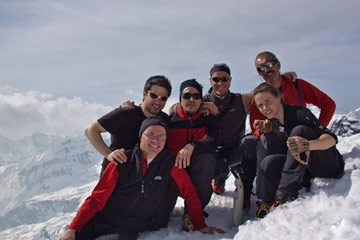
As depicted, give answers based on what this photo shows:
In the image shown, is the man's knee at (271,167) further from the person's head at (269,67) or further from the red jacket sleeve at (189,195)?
the person's head at (269,67)

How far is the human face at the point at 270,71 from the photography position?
→ 25.4ft

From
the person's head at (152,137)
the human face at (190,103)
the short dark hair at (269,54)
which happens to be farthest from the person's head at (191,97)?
the short dark hair at (269,54)

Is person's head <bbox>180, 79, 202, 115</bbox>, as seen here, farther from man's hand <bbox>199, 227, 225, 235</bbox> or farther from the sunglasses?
man's hand <bbox>199, 227, 225, 235</bbox>

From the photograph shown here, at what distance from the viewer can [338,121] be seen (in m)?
98.1

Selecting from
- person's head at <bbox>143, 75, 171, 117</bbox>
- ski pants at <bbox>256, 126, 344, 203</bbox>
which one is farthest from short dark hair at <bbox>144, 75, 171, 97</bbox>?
ski pants at <bbox>256, 126, 344, 203</bbox>

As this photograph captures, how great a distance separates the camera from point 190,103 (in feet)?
21.6

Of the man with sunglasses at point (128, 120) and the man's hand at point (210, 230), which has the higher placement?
the man with sunglasses at point (128, 120)

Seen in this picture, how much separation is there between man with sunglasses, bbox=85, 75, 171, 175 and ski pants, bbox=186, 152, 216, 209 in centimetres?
159

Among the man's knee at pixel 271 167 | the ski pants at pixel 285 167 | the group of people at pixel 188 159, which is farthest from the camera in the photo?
the man's knee at pixel 271 167

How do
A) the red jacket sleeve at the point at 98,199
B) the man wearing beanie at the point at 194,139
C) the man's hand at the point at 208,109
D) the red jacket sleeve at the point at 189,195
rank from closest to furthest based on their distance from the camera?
the red jacket sleeve at the point at 98,199
the red jacket sleeve at the point at 189,195
the man wearing beanie at the point at 194,139
the man's hand at the point at 208,109

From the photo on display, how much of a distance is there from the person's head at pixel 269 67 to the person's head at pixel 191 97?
7.25ft

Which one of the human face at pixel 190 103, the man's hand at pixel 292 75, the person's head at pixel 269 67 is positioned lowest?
the human face at pixel 190 103

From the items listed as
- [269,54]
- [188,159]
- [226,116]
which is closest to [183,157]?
[188,159]

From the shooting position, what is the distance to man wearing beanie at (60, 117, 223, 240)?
18.0ft
